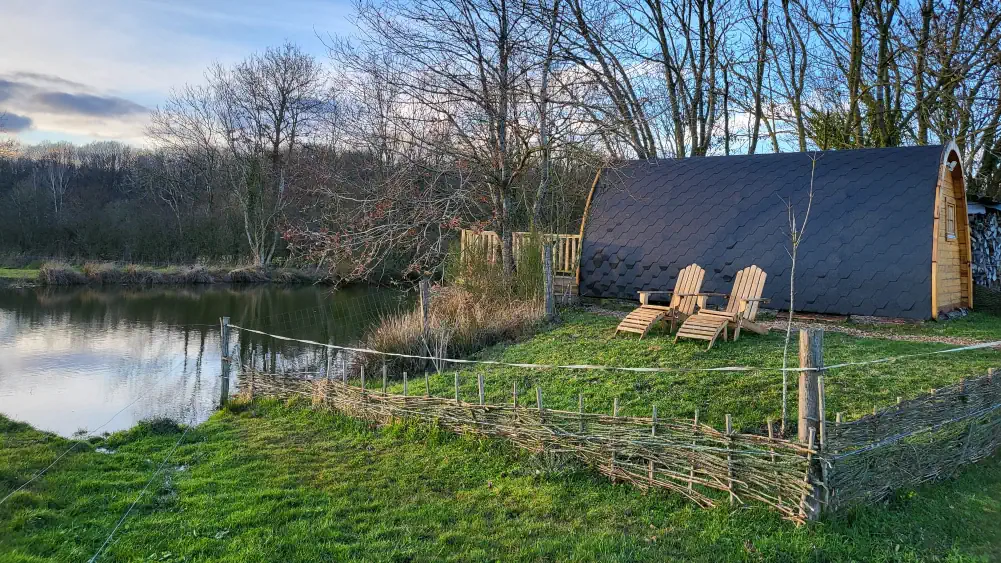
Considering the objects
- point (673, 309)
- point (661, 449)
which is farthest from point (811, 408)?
point (673, 309)

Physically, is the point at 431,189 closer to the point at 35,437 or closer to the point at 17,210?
the point at 35,437

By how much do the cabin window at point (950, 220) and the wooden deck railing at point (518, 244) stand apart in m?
6.24

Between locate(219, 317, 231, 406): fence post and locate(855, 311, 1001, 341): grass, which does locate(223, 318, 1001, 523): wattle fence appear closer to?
locate(219, 317, 231, 406): fence post

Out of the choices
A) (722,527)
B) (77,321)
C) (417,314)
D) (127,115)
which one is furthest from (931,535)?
(127,115)

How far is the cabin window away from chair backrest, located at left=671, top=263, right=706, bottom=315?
5.06 metres

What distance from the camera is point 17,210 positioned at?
27094 millimetres

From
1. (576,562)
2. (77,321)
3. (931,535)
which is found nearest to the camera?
(576,562)

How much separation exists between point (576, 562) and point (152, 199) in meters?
34.1

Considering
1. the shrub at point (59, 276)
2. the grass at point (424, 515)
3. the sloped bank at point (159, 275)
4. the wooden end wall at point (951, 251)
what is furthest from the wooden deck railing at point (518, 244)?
the shrub at point (59, 276)

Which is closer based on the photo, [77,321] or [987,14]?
[987,14]

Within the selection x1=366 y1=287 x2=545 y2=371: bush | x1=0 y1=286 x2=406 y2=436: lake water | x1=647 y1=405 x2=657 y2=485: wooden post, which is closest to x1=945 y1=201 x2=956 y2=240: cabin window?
x1=366 y1=287 x2=545 y2=371: bush

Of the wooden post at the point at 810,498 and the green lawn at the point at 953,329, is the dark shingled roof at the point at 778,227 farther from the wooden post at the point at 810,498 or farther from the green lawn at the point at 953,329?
the wooden post at the point at 810,498

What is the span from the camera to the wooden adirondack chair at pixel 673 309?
7.84 meters

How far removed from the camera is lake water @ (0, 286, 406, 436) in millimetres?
8047
